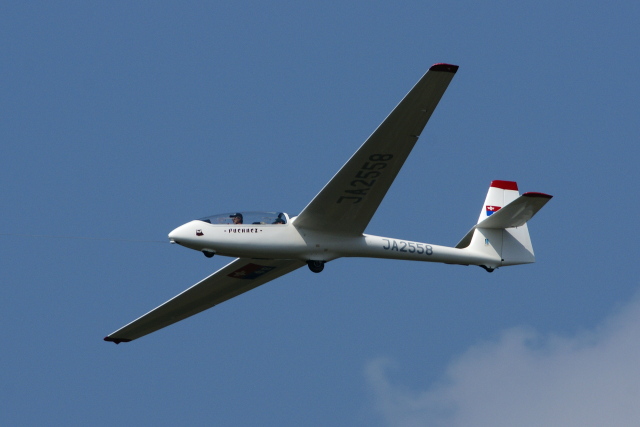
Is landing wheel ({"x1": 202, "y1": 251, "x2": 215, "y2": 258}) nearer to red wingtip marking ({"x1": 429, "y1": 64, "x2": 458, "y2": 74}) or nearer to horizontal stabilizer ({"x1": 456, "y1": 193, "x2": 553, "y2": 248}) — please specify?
red wingtip marking ({"x1": 429, "y1": 64, "x2": 458, "y2": 74})

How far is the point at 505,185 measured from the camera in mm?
30984

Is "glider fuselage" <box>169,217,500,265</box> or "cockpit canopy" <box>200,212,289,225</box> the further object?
"cockpit canopy" <box>200,212,289,225</box>

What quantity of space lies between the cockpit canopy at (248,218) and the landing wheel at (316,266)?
1.35 m

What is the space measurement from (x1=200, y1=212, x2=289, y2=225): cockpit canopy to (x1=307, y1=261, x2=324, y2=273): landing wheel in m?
1.35

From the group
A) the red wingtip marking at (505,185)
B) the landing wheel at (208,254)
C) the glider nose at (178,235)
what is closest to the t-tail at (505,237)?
the red wingtip marking at (505,185)

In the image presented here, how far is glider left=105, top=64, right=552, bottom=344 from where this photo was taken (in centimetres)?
2305

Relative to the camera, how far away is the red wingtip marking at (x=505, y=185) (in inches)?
1216

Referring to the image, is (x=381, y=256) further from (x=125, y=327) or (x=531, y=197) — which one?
(x=125, y=327)

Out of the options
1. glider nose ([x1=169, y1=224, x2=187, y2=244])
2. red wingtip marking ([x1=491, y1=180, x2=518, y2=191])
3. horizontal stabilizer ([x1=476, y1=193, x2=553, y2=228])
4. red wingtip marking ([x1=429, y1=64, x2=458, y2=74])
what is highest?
red wingtip marking ([x1=429, y1=64, x2=458, y2=74])

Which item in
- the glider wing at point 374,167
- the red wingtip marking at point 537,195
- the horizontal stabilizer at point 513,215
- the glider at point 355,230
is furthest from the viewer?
the horizontal stabilizer at point 513,215

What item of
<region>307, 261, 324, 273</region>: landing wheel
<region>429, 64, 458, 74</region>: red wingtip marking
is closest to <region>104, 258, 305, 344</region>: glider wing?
<region>307, 261, 324, 273</region>: landing wheel

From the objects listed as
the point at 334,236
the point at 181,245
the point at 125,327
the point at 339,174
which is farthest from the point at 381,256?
the point at 125,327

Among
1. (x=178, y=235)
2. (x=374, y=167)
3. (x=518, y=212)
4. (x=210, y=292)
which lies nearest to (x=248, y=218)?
(x=178, y=235)

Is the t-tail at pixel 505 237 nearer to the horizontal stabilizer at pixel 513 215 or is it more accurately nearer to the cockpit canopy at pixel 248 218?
the horizontal stabilizer at pixel 513 215
